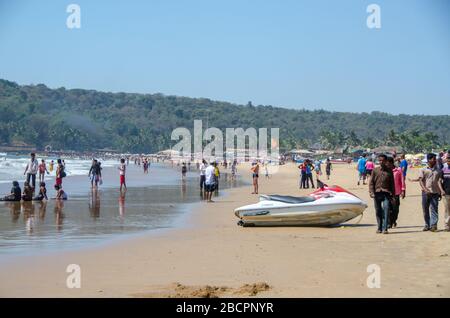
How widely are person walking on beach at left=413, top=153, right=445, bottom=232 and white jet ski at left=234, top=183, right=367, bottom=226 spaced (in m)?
1.57

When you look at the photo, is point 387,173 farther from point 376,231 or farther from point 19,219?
point 19,219

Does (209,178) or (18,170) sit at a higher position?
(209,178)

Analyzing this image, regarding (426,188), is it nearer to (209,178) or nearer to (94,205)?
(209,178)

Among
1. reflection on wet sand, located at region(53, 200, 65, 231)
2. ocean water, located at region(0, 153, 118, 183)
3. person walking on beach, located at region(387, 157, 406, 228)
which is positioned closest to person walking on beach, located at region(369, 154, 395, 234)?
person walking on beach, located at region(387, 157, 406, 228)

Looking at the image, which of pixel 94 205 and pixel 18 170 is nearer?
pixel 94 205

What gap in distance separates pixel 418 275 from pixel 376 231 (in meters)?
4.54

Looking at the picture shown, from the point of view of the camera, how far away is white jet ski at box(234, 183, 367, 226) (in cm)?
1349

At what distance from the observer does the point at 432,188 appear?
12180 millimetres

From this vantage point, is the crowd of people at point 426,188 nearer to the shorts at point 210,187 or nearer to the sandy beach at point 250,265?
the sandy beach at point 250,265

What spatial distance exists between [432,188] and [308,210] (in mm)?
2672

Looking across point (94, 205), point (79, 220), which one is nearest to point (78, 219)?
point (79, 220)

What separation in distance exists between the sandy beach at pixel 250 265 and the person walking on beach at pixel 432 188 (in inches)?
20.1

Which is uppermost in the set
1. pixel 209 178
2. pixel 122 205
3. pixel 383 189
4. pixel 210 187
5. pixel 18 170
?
pixel 383 189
